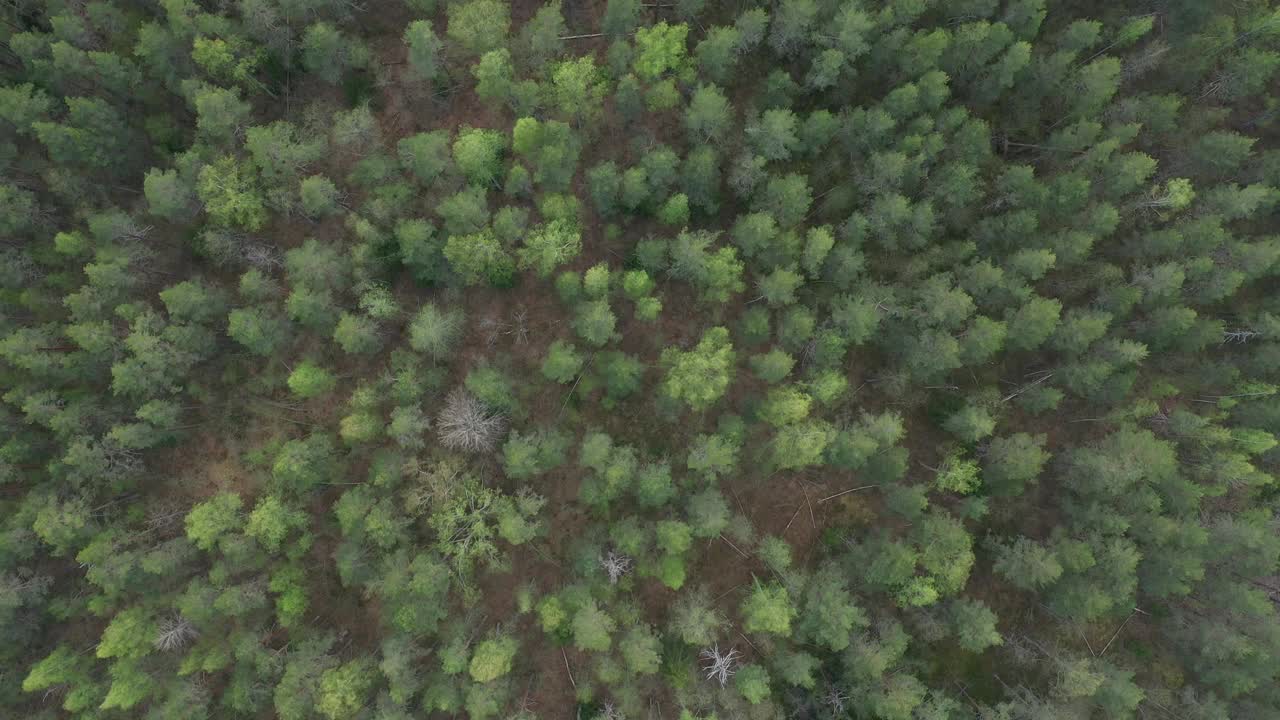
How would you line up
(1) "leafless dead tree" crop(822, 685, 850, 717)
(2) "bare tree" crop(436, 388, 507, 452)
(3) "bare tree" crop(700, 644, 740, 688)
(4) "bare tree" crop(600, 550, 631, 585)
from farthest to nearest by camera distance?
1. (1) "leafless dead tree" crop(822, 685, 850, 717)
2. (4) "bare tree" crop(600, 550, 631, 585)
3. (2) "bare tree" crop(436, 388, 507, 452)
4. (3) "bare tree" crop(700, 644, 740, 688)

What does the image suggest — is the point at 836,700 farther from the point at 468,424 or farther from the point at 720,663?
the point at 468,424

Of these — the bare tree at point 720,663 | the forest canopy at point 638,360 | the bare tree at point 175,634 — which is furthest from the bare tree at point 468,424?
the bare tree at point 720,663

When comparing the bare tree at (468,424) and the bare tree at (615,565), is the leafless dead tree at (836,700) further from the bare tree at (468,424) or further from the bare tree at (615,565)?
the bare tree at (468,424)

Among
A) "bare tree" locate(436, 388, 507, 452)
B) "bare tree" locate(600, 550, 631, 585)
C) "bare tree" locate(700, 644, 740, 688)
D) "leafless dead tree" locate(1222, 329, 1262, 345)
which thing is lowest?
"bare tree" locate(700, 644, 740, 688)

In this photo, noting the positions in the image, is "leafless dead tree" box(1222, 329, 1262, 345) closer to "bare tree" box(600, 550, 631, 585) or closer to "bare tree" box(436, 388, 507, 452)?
"bare tree" box(600, 550, 631, 585)

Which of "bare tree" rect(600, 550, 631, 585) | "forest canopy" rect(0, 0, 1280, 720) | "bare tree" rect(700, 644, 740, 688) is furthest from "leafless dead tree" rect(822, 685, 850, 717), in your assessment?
"bare tree" rect(600, 550, 631, 585)

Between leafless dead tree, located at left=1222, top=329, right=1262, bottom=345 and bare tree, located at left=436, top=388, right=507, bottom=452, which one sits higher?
bare tree, located at left=436, top=388, right=507, bottom=452

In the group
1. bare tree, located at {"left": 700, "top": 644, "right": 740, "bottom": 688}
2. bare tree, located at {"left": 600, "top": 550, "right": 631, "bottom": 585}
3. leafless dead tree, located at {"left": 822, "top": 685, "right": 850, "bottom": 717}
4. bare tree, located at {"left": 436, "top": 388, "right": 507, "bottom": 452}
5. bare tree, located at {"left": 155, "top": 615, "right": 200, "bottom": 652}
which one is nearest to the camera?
bare tree, located at {"left": 155, "top": 615, "right": 200, "bottom": 652}

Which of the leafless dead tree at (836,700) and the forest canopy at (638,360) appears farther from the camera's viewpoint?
the leafless dead tree at (836,700)
